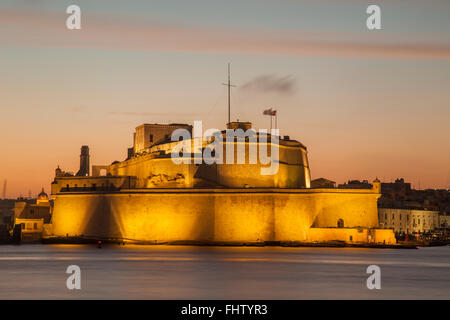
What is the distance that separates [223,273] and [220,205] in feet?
42.8

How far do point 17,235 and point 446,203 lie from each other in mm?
44791

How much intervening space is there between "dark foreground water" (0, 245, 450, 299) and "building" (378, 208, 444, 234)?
63.5 feet

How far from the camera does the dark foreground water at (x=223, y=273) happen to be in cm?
2169

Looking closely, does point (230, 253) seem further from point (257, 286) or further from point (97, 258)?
point (257, 286)

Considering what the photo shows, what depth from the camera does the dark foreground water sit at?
2169 centimetres

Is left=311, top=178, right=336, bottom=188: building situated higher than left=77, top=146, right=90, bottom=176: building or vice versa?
left=77, top=146, right=90, bottom=176: building

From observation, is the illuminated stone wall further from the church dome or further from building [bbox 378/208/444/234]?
building [bbox 378/208/444/234]

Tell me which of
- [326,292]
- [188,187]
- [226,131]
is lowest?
[326,292]

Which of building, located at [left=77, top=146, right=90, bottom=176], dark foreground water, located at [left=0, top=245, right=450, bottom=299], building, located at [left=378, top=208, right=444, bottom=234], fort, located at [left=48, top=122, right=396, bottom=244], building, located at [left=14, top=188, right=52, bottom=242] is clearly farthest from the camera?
building, located at [left=378, top=208, right=444, bottom=234]

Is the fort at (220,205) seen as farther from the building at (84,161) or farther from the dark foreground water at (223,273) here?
the building at (84,161)

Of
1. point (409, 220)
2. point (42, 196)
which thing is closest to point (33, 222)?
point (42, 196)

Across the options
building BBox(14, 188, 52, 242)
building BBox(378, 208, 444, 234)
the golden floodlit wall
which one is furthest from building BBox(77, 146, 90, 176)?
building BBox(378, 208, 444, 234)

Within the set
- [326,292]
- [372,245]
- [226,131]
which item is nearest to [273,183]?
[226,131]
